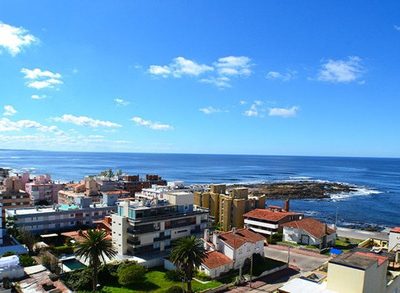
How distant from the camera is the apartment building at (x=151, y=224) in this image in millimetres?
60031

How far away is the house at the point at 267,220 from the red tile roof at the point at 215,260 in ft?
83.5

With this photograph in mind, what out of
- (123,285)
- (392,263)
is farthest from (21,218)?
(392,263)

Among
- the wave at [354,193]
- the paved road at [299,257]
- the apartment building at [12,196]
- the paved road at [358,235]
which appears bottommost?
the paved road at [358,235]

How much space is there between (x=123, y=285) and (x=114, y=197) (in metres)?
42.0

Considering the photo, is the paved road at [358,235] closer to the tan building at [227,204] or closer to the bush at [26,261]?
the tan building at [227,204]

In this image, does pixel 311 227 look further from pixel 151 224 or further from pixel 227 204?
pixel 151 224

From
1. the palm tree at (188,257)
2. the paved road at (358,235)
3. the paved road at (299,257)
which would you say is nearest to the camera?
the palm tree at (188,257)

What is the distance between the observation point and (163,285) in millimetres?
50500

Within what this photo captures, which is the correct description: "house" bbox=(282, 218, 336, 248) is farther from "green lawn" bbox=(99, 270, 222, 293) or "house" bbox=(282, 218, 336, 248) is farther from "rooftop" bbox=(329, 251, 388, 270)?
"rooftop" bbox=(329, 251, 388, 270)

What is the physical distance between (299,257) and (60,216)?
1966 inches

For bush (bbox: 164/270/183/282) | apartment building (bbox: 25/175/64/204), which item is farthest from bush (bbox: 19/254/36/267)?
apartment building (bbox: 25/175/64/204)

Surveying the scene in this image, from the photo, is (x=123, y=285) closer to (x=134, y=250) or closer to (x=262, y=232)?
(x=134, y=250)

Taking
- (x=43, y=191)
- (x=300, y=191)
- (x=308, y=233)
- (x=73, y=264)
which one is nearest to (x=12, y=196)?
(x=43, y=191)

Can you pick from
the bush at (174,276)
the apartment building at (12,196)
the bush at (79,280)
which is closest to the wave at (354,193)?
the bush at (174,276)
